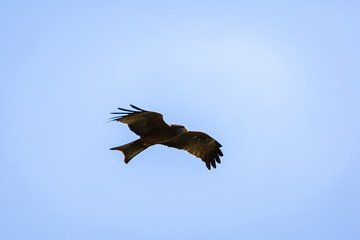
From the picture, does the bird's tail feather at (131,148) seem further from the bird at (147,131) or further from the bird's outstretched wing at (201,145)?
the bird's outstretched wing at (201,145)

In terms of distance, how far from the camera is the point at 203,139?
12742 mm

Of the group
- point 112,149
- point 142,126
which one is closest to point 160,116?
point 142,126

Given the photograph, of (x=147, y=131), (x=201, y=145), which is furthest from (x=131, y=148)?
(x=201, y=145)

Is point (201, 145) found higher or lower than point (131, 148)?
higher

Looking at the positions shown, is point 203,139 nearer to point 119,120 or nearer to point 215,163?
point 215,163

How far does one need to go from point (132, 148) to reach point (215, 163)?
257 centimetres

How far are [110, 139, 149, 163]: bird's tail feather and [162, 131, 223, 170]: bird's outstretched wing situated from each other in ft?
3.48

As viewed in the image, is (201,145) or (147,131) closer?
(147,131)

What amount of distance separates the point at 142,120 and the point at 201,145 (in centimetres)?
225

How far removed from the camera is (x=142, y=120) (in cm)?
1127

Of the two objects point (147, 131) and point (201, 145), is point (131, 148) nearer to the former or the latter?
point (147, 131)

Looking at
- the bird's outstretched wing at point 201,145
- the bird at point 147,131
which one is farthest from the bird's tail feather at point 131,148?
the bird's outstretched wing at point 201,145

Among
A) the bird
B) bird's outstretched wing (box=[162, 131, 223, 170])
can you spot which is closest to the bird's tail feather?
the bird

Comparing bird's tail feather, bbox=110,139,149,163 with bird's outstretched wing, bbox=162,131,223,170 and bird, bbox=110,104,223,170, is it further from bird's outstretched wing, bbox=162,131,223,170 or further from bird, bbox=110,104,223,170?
bird's outstretched wing, bbox=162,131,223,170
